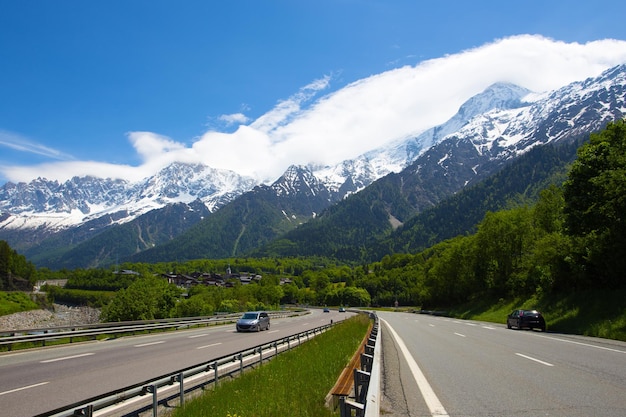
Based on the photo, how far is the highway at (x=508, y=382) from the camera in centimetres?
805

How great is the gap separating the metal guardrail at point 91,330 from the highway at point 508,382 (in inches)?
679

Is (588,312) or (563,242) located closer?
(588,312)

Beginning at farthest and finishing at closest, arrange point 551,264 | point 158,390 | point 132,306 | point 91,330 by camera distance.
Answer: point 132,306 < point 551,264 < point 91,330 < point 158,390

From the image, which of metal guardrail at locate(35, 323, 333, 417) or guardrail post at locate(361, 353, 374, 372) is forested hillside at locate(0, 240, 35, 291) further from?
guardrail post at locate(361, 353, 374, 372)

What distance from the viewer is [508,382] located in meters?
10.6

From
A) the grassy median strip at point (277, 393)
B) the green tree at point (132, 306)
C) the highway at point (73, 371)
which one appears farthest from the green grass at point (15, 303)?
the grassy median strip at point (277, 393)

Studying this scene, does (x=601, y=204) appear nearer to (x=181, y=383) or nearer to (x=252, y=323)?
A: (x=252, y=323)

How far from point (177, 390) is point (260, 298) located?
140962mm

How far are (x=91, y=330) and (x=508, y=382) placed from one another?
2633 centimetres

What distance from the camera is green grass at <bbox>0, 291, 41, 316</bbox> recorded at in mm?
109188

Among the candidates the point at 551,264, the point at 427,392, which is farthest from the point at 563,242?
the point at 427,392

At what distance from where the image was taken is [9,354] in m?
20.2

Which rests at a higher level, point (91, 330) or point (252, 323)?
point (91, 330)

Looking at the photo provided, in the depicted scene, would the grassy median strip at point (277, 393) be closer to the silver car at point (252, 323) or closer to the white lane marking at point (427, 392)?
the white lane marking at point (427, 392)
